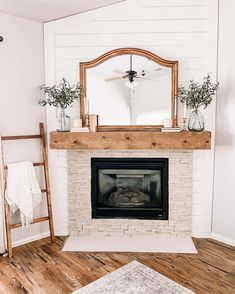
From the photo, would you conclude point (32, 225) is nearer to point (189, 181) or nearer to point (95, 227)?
point (95, 227)

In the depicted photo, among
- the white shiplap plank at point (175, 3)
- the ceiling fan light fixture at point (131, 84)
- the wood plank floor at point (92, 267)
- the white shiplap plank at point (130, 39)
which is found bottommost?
the wood plank floor at point (92, 267)

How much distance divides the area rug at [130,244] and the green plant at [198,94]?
143 centimetres

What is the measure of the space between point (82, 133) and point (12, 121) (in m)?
0.74

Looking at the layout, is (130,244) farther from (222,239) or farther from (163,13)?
(163,13)

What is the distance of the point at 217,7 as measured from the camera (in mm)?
2893

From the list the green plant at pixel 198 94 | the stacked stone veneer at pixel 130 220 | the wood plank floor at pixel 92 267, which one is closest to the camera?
the wood plank floor at pixel 92 267

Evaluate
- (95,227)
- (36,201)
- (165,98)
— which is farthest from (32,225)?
(165,98)

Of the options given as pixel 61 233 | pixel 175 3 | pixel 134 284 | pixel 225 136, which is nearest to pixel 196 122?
pixel 225 136

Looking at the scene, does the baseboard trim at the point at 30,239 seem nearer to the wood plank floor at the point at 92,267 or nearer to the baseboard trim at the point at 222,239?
the wood plank floor at the point at 92,267

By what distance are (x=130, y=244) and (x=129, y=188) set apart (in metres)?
0.63

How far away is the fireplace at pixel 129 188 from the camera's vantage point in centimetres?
319

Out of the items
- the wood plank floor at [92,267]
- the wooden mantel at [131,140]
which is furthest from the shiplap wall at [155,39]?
the wood plank floor at [92,267]

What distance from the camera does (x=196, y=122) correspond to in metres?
2.87

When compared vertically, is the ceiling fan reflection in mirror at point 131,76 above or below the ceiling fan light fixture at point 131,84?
above
